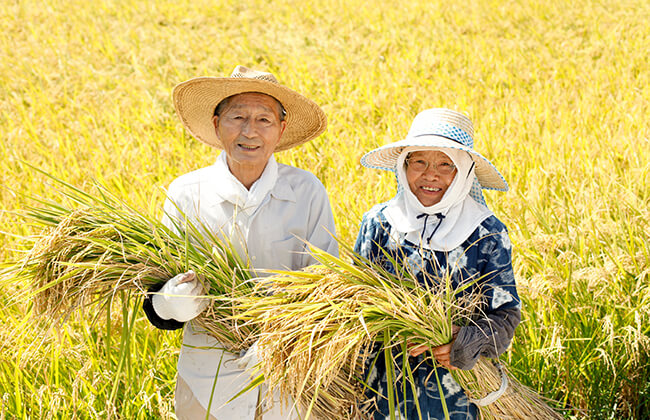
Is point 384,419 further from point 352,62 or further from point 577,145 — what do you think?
point 352,62

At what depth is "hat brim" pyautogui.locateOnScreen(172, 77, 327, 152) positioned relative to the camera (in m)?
1.84

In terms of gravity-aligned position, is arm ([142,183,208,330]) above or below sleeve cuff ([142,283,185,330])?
above

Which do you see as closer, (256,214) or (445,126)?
(445,126)

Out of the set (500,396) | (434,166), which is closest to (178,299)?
(434,166)

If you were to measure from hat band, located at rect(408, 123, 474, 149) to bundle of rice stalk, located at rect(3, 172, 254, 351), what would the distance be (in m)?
0.67

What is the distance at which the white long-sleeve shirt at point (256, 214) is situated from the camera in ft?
5.88

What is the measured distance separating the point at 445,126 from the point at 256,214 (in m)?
0.64

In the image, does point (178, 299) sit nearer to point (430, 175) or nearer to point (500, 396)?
point (430, 175)

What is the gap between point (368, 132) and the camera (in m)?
4.34

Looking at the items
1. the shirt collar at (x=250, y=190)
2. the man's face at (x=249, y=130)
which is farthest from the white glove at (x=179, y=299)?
the man's face at (x=249, y=130)

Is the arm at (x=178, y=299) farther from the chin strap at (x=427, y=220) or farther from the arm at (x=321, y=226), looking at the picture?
the chin strap at (x=427, y=220)

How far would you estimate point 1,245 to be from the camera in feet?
10.0

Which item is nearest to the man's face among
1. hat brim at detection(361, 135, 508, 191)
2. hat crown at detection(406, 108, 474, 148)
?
hat brim at detection(361, 135, 508, 191)

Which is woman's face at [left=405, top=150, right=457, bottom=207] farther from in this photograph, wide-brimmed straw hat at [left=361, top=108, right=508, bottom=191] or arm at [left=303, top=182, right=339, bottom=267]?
arm at [left=303, top=182, right=339, bottom=267]
